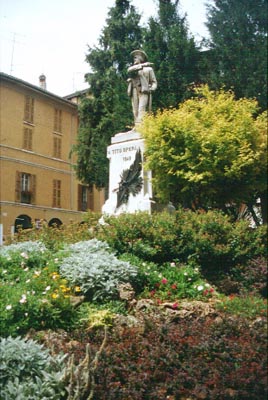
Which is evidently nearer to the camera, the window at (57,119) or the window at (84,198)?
the window at (57,119)

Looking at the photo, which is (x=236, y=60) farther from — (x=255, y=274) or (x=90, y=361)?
(x=90, y=361)

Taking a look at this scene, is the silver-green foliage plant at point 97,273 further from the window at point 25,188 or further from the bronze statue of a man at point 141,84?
the window at point 25,188

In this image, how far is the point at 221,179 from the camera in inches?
434

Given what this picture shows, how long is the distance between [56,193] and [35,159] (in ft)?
9.41

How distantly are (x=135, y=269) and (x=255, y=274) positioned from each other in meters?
1.86

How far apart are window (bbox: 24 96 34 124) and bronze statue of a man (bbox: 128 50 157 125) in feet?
67.7

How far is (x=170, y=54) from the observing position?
22141 mm

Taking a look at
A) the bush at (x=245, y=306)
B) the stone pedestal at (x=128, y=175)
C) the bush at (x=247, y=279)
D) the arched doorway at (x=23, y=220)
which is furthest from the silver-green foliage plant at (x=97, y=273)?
the arched doorway at (x=23, y=220)

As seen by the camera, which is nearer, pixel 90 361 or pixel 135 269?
pixel 90 361

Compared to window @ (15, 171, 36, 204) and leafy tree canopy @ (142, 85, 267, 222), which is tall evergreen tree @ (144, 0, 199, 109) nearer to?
leafy tree canopy @ (142, 85, 267, 222)

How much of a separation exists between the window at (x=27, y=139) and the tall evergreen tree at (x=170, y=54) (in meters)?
12.5

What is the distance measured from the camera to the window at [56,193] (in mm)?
33684

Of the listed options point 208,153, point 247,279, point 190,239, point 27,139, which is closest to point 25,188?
point 27,139

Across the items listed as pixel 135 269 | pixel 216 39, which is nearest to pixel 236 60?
pixel 216 39
